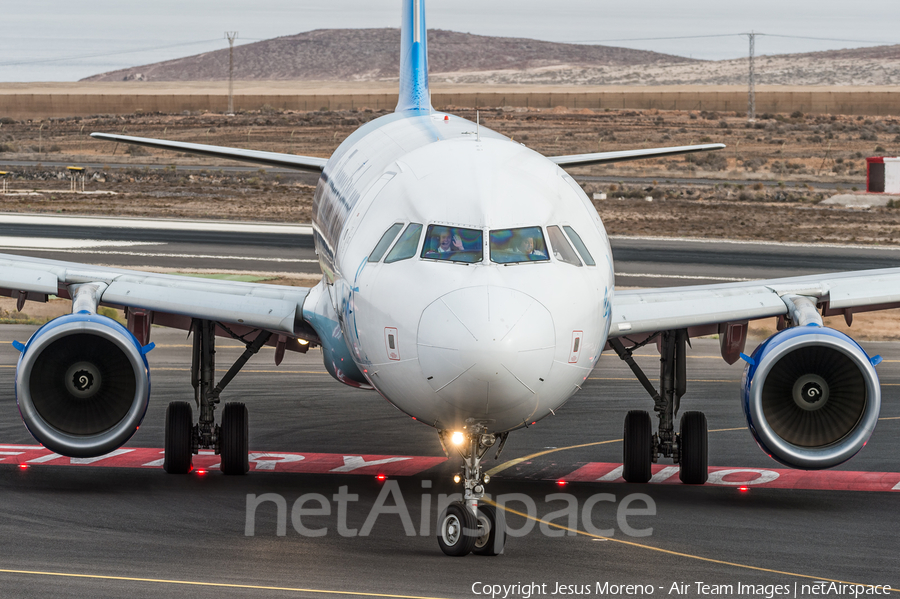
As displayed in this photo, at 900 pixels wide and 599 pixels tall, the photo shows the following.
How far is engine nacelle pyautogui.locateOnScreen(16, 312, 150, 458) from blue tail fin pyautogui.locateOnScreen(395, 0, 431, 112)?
11.2 meters

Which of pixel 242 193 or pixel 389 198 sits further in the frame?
pixel 242 193

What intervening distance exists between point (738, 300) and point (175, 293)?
8.26 meters

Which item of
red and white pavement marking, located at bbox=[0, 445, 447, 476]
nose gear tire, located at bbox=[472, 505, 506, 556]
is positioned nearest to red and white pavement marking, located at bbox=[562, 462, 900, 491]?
red and white pavement marking, located at bbox=[0, 445, 447, 476]

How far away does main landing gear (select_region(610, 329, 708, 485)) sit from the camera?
732 inches

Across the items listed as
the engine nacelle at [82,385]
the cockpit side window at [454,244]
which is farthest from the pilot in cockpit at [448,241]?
the engine nacelle at [82,385]

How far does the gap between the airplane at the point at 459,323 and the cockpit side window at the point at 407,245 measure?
19 millimetres

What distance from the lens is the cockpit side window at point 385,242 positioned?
13.7 metres

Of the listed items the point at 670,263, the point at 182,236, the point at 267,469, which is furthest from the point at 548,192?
the point at 182,236

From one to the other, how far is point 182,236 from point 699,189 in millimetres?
37927

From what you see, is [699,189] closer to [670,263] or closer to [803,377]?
[670,263]

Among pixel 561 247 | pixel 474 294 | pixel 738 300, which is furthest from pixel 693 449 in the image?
pixel 474 294

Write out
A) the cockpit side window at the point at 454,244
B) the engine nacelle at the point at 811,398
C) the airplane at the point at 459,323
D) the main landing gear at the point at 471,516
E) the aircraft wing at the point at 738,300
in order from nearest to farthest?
the airplane at the point at 459,323
the cockpit side window at the point at 454,244
the main landing gear at the point at 471,516
the engine nacelle at the point at 811,398
the aircraft wing at the point at 738,300

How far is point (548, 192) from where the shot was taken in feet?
46.4

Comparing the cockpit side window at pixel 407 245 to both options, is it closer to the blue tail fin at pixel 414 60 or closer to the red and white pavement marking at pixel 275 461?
the red and white pavement marking at pixel 275 461
